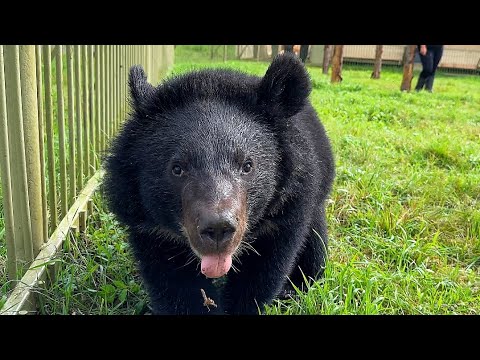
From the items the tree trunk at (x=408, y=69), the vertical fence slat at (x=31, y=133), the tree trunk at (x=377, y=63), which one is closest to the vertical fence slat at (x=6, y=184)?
the vertical fence slat at (x=31, y=133)

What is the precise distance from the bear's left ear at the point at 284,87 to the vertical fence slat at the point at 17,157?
129cm

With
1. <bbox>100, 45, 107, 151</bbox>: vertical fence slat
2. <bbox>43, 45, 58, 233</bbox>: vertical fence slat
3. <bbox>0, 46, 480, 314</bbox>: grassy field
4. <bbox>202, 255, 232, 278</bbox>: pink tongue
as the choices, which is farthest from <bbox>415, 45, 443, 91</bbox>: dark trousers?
<bbox>202, 255, 232, 278</bbox>: pink tongue

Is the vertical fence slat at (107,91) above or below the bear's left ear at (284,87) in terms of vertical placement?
below

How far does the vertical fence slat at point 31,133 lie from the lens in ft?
9.22

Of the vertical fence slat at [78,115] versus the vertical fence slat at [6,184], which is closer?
the vertical fence slat at [6,184]

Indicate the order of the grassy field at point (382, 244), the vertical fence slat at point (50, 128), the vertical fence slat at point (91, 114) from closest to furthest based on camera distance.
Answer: the grassy field at point (382, 244) < the vertical fence slat at point (50, 128) < the vertical fence slat at point (91, 114)

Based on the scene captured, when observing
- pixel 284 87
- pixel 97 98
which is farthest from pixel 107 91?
pixel 284 87

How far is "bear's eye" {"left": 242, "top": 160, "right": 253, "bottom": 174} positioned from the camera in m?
2.62

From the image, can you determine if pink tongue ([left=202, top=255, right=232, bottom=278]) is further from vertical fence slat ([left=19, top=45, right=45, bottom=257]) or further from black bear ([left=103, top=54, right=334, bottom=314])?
vertical fence slat ([left=19, top=45, right=45, bottom=257])

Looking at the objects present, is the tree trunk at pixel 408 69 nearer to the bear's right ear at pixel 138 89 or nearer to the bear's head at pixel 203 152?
the bear's head at pixel 203 152

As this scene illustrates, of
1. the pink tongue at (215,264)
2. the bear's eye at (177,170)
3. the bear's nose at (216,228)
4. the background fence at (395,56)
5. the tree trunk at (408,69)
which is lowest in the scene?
the background fence at (395,56)

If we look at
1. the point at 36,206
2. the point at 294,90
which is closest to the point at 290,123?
the point at 294,90

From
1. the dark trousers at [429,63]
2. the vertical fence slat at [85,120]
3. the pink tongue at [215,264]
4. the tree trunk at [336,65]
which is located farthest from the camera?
the tree trunk at [336,65]

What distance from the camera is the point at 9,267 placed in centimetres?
293
